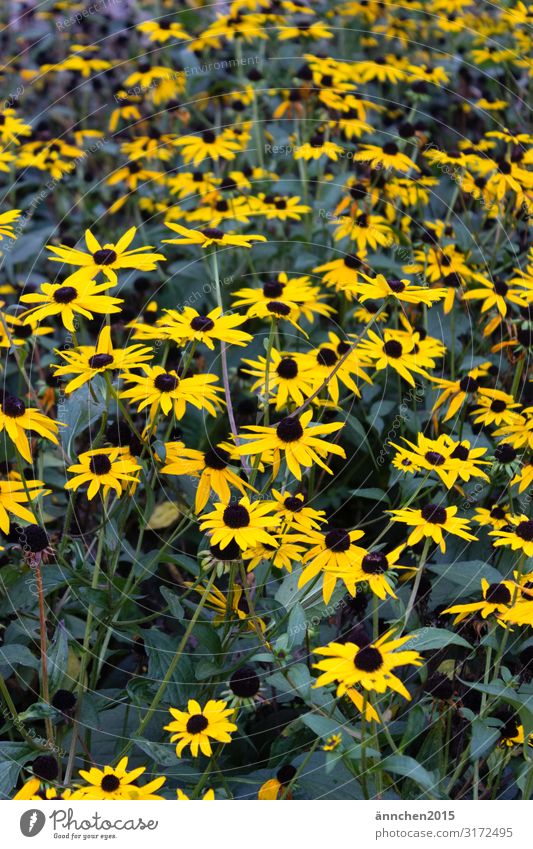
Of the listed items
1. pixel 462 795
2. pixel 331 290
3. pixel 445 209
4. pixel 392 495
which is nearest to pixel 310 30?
pixel 445 209

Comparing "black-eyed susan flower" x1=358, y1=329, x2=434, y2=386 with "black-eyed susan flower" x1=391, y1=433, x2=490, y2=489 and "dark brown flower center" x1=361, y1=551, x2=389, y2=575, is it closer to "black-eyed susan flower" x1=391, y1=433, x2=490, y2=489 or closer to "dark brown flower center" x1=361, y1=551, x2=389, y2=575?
"black-eyed susan flower" x1=391, y1=433, x2=490, y2=489

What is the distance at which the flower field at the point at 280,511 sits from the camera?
5.40ft

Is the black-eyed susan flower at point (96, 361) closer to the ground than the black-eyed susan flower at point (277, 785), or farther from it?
farther from it

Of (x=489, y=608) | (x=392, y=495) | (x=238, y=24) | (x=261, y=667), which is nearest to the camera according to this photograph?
(x=489, y=608)

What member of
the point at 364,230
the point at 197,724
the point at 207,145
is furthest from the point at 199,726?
the point at 207,145

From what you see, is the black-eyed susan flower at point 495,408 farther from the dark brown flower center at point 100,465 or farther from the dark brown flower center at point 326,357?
the dark brown flower center at point 100,465

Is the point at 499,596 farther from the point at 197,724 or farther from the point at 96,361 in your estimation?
the point at 96,361

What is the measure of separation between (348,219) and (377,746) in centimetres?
158

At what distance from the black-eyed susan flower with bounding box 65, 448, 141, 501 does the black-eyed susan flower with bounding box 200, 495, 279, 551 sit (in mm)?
194

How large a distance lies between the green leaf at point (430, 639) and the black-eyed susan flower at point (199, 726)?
0.97ft

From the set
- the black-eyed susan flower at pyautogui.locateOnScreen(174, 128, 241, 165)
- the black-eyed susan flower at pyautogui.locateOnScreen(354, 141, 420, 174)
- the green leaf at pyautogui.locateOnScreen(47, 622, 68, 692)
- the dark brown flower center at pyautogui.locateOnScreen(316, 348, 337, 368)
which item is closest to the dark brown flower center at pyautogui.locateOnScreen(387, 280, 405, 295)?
the dark brown flower center at pyautogui.locateOnScreen(316, 348, 337, 368)

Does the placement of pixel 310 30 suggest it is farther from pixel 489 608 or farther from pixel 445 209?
pixel 489 608

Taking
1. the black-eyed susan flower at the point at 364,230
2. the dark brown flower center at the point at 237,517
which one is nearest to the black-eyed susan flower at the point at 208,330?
the dark brown flower center at the point at 237,517

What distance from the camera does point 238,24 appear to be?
11.2 ft
